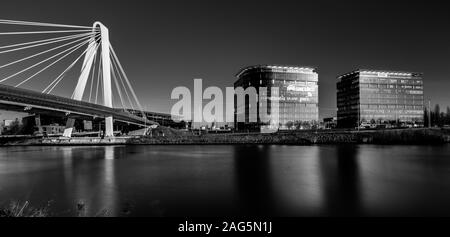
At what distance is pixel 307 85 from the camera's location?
490 feet

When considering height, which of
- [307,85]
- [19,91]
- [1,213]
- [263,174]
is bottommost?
[263,174]

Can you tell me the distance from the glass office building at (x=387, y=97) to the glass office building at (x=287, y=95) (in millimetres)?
33321

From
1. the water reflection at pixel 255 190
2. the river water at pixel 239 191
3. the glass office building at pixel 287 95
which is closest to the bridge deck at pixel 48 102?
the river water at pixel 239 191

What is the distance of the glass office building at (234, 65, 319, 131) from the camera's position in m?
144

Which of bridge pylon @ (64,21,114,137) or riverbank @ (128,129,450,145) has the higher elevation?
Answer: bridge pylon @ (64,21,114,137)

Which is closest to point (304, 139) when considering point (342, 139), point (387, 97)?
point (342, 139)

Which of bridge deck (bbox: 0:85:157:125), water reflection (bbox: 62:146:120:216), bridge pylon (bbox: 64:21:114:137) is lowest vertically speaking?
water reflection (bbox: 62:146:120:216)

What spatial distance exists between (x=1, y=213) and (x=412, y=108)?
19844 cm

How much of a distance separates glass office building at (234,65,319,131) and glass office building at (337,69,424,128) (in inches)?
1312

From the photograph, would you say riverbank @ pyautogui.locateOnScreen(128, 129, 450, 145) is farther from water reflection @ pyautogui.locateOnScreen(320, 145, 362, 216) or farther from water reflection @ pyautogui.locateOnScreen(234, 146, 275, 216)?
water reflection @ pyautogui.locateOnScreen(234, 146, 275, 216)

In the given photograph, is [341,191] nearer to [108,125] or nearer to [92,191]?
[92,191]

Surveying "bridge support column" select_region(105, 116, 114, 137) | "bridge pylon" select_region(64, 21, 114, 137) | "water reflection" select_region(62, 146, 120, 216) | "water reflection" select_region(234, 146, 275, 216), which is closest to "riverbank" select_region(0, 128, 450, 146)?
"bridge support column" select_region(105, 116, 114, 137)
